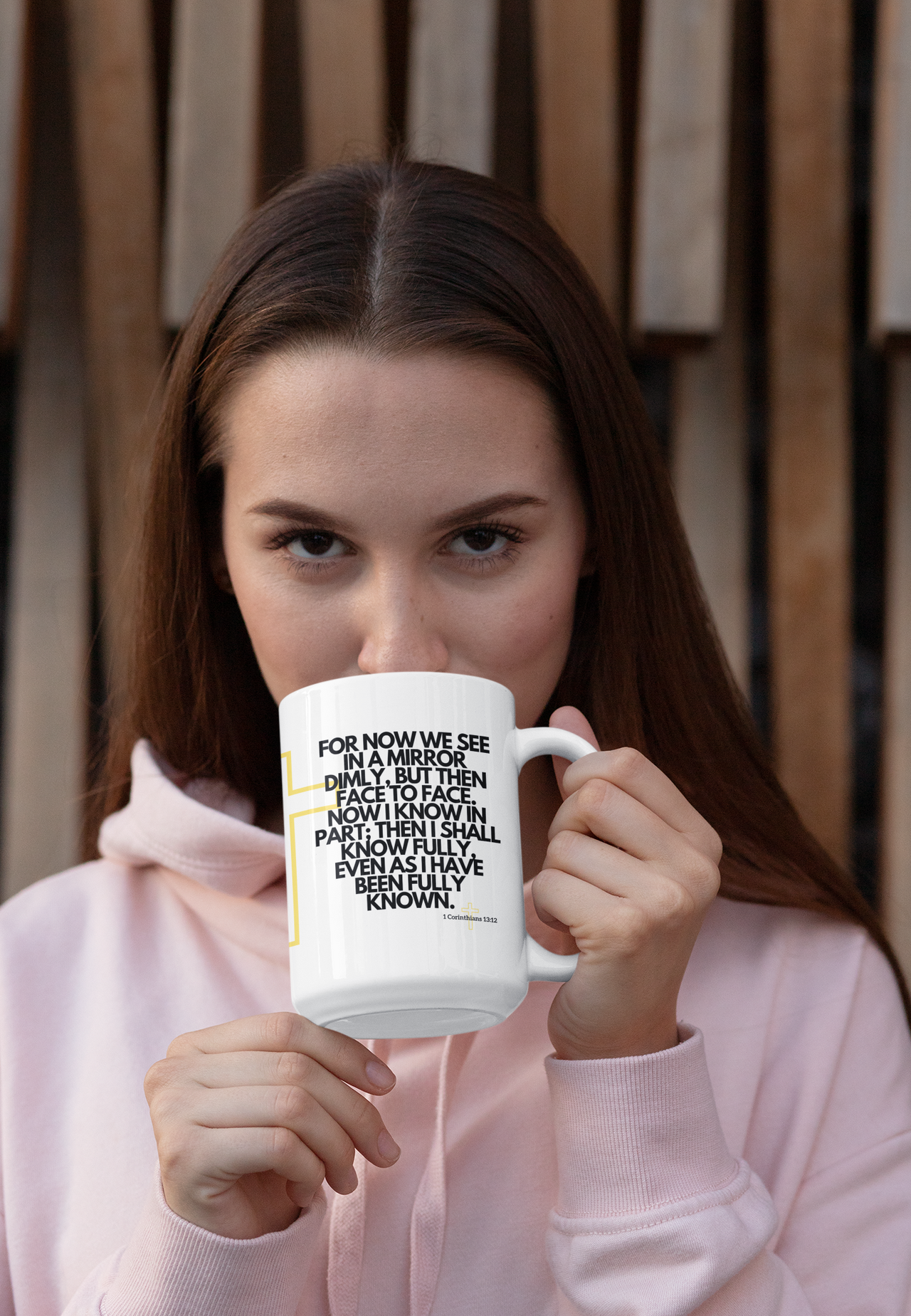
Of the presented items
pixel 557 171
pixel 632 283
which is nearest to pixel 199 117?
pixel 557 171

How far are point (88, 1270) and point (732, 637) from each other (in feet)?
3.58

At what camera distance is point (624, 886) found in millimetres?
959

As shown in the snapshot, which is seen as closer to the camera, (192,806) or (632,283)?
(192,806)

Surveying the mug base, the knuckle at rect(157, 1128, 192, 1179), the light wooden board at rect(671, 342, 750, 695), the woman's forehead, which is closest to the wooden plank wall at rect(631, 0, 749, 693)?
the light wooden board at rect(671, 342, 750, 695)

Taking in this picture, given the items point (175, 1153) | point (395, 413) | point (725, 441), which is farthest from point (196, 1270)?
point (725, 441)

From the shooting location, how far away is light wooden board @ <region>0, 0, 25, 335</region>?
1.62 m

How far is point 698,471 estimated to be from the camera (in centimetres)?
179

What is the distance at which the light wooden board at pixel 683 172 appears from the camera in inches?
63.3

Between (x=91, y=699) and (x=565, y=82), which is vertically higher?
(x=565, y=82)

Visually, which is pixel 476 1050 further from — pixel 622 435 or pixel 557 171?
pixel 557 171

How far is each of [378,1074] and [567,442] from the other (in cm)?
59

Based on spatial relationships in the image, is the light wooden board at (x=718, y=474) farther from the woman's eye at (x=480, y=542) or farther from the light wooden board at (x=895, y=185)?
the woman's eye at (x=480, y=542)

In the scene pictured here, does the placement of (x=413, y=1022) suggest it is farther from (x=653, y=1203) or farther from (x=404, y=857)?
(x=653, y=1203)

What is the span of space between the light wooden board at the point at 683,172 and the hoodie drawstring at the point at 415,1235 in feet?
3.11
